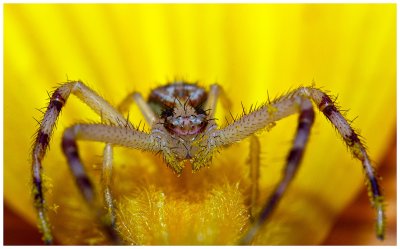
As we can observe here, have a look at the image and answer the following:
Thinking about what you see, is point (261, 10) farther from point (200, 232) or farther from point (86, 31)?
point (200, 232)

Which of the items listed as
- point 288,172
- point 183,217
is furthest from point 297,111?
point 183,217

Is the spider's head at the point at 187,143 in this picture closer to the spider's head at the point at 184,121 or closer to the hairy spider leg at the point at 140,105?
the spider's head at the point at 184,121

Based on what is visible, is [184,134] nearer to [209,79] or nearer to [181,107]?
[181,107]

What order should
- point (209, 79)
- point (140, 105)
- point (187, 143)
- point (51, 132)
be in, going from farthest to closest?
point (209, 79)
point (140, 105)
point (187, 143)
point (51, 132)

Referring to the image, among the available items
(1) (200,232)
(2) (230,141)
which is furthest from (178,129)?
(1) (200,232)

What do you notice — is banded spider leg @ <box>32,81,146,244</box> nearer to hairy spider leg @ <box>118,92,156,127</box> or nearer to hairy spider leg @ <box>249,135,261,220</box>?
hairy spider leg @ <box>118,92,156,127</box>

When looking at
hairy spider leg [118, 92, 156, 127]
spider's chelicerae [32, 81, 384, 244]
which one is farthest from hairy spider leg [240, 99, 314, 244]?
hairy spider leg [118, 92, 156, 127]
